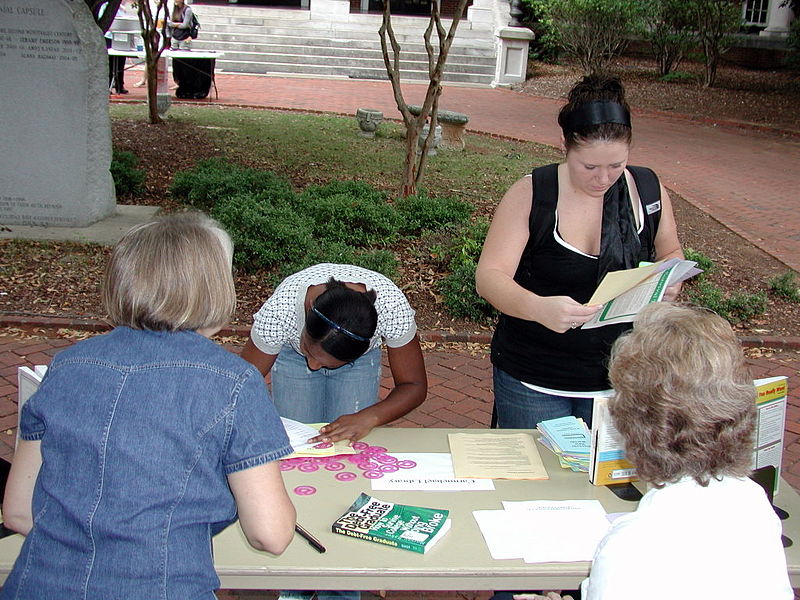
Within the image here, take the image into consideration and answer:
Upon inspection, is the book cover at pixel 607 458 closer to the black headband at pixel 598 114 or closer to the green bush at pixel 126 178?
the black headband at pixel 598 114

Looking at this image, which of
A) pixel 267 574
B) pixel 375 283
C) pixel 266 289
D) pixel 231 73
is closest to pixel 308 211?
pixel 266 289

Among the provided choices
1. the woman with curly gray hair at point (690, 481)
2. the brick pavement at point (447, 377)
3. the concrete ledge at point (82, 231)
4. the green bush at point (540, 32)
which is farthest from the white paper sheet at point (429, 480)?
the green bush at point (540, 32)

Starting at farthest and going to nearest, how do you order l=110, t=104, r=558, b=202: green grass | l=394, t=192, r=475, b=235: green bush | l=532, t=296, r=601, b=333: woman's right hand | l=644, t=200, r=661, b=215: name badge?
l=110, t=104, r=558, b=202: green grass → l=394, t=192, r=475, b=235: green bush → l=644, t=200, r=661, b=215: name badge → l=532, t=296, r=601, b=333: woman's right hand

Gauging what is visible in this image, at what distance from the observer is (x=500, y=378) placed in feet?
10.1

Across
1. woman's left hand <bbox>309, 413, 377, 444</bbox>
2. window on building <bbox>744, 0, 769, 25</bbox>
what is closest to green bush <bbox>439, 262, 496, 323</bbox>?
woman's left hand <bbox>309, 413, 377, 444</bbox>

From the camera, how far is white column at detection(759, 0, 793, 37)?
78.8 ft

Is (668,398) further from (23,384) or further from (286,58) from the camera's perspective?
(286,58)

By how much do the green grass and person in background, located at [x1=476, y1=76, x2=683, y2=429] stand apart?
19.8ft

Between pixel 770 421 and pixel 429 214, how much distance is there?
505 centimetres

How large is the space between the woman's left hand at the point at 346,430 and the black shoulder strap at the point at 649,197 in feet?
3.89

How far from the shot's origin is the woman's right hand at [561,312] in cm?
260

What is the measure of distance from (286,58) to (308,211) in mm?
15148

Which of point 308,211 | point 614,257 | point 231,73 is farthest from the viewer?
point 231,73

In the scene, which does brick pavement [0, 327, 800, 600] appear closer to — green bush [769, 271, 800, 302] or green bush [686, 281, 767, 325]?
green bush [686, 281, 767, 325]
